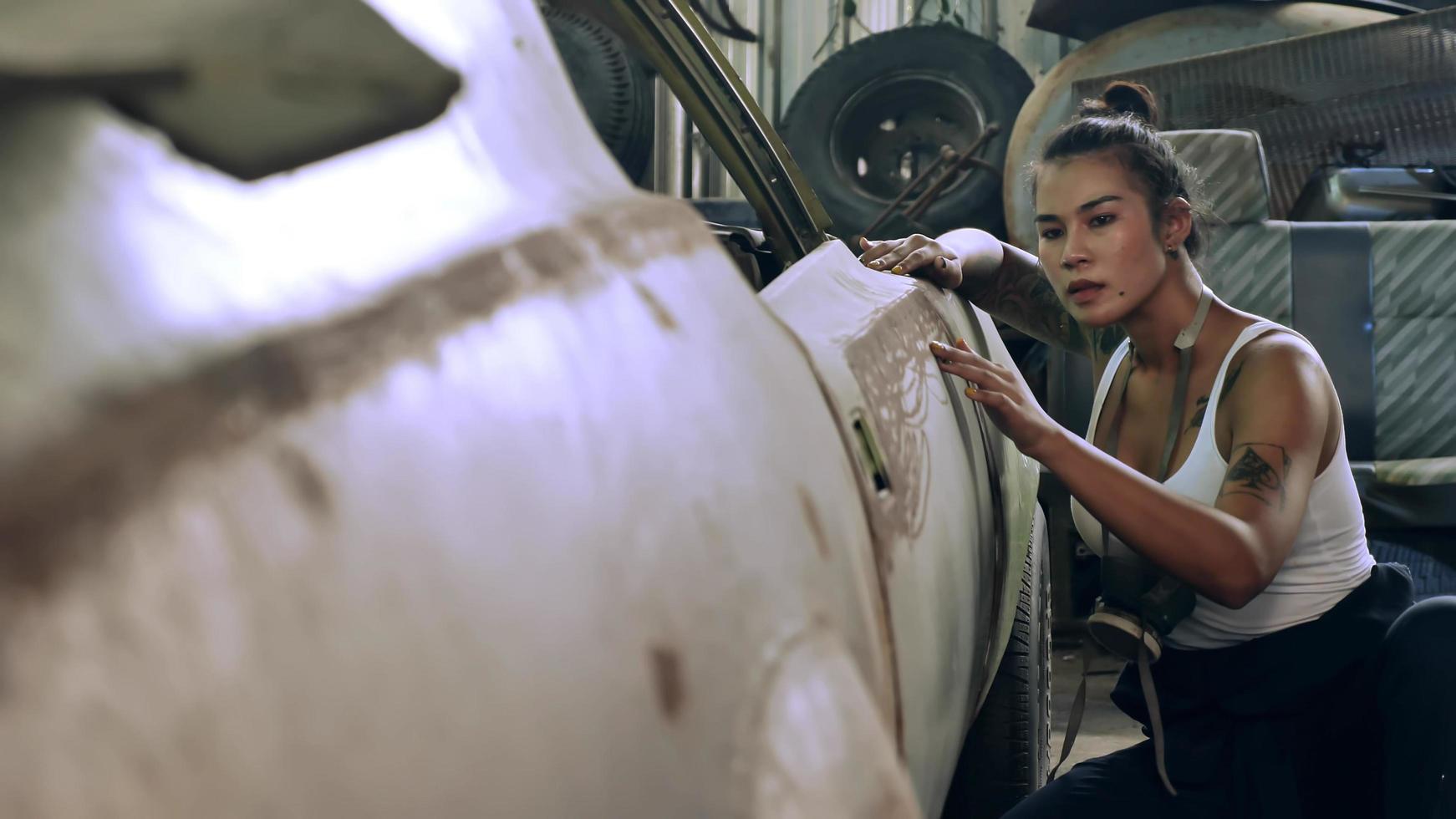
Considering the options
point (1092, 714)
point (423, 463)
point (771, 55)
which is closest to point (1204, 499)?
point (423, 463)

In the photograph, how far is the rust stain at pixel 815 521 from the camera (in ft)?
→ 1.96

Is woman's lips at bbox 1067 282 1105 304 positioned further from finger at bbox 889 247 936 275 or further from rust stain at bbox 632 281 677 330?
rust stain at bbox 632 281 677 330

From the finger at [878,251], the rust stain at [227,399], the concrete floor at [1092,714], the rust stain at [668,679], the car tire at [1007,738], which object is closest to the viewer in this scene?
the rust stain at [227,399]

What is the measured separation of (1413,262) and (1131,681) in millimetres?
2912

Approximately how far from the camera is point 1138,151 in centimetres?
144

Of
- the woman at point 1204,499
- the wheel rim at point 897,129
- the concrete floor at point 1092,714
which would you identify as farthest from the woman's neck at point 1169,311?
the wheel rim at point 897,129

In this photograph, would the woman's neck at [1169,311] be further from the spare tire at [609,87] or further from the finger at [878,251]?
the spare tire at [609,87]

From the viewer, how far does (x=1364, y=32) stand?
4.43 meters

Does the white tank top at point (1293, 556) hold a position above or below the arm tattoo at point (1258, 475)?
below

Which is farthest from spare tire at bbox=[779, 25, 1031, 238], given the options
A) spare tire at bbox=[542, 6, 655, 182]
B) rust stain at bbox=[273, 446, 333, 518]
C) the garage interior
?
rust stain at bbox=[273, 446, 333, 518]

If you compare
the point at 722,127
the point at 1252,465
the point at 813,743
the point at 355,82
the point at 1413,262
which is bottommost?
the point at 1413,262

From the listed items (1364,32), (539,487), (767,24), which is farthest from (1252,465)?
(767,24)

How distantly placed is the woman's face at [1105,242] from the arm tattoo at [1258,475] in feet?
0.92

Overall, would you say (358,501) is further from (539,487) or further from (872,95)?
(872,95)
